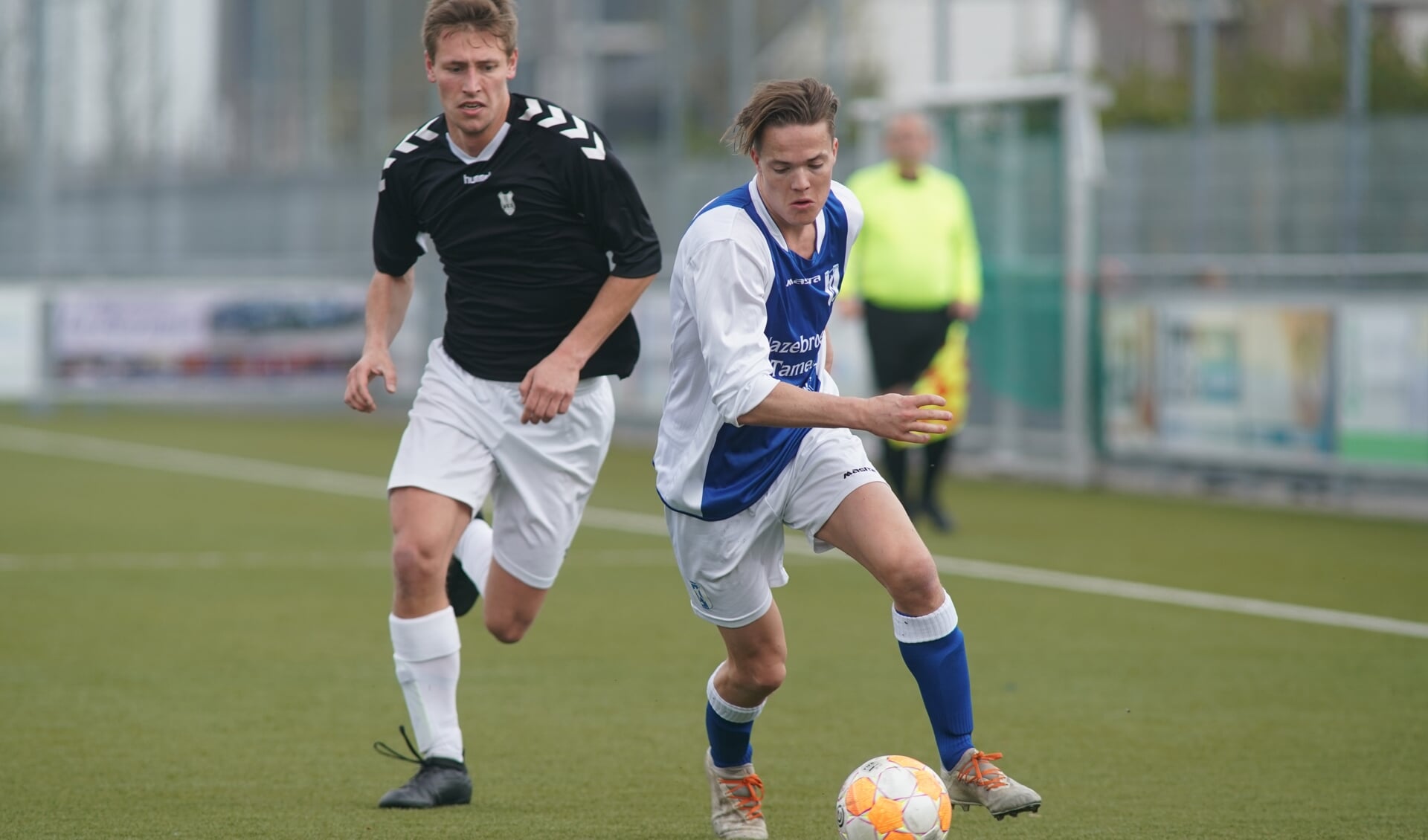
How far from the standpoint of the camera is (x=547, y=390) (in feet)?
17.1

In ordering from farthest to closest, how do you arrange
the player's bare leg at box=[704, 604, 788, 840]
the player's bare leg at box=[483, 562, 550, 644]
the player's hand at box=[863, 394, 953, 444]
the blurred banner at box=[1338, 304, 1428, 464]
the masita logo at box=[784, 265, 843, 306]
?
the blurred banner at box=[1338, 304, 1428, 464] < the player's bare leg at box=[483, 562, 550, 644] < the player's bare leg at box=[704, 604, 788, 840] < the masita logo at box=[784, 265, 843, 306] < the player's hand at box=[863, 394, 953, 444]

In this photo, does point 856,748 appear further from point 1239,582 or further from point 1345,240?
point 1345,240

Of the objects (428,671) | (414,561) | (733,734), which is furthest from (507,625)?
(733,734)

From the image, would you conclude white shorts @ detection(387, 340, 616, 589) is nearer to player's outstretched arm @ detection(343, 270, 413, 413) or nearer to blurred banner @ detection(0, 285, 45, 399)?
player's outstretched arm @ detection(343, 270, 413, 413)

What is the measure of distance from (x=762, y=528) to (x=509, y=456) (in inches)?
42.2

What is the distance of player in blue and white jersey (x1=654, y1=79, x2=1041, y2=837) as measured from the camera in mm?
4461

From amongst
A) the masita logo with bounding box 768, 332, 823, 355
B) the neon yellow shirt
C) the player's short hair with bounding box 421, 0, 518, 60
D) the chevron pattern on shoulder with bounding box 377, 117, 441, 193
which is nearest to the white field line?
the neon yellow shirt

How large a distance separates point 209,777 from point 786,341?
213 cm

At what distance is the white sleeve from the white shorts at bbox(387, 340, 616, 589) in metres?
1.11

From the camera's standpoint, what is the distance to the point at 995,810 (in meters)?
4.39

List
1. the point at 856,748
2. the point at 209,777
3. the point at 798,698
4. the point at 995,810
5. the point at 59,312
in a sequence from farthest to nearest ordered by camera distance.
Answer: the point at 59,312 < the point at 798,698 < the point at 856,748 < the point at 209,777 < the point at 995,810

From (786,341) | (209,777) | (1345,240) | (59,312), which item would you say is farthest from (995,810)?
(59,312)

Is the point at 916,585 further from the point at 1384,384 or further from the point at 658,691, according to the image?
the point at 1384,384

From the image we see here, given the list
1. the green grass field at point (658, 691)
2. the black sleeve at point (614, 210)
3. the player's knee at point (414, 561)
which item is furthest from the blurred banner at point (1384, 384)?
the player's knee at point (414, 561)
